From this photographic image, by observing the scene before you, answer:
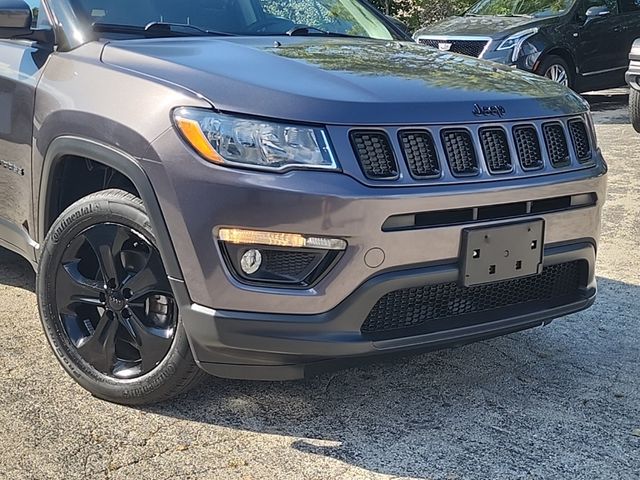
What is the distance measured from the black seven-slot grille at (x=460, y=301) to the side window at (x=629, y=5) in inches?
369

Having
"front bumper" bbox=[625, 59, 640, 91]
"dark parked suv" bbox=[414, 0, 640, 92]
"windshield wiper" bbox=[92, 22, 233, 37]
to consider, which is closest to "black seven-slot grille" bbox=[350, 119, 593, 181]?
"windshield wiper" bbox=[92, 22, 233, 37]

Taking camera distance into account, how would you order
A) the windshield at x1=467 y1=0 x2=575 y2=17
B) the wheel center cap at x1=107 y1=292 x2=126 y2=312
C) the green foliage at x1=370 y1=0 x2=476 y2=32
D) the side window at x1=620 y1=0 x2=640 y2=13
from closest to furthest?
the wheel center cap at x1=107 y1=292 x2=126 y2=312
the windshield at x1=467 y1=0 x2=575 y2=17
the side window at x1=620 y1=0 x2=640 y2=13
the green foliage at x1=370 y1=0 x2=476 y2=32

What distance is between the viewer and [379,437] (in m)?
3.02

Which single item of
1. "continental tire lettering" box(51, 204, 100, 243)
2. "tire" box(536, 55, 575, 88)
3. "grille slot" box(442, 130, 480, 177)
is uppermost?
"grille slot" box(442, 130, 480, 177)

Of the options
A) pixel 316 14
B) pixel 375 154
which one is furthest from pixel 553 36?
pixel 375 154

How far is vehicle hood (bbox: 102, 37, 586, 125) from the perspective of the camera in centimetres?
273

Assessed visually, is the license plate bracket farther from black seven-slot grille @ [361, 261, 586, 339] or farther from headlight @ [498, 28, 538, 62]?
headlight @ [498, 28, 538, 62]

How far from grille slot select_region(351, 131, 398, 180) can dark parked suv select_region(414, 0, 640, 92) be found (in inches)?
311

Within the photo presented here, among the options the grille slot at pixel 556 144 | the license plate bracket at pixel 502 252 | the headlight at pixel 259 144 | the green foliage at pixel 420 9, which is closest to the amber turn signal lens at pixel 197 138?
the headlight at pixel 259 144

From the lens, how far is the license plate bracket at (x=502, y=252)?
284cm

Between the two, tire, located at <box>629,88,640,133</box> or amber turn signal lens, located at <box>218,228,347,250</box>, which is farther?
tire, located at <box>629,88,640,133</box>

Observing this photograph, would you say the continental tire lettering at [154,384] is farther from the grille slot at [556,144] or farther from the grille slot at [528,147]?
the grille slot at [556,144]

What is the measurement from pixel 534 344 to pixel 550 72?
24.7ft

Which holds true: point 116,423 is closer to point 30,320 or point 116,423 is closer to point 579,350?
point 30,320
